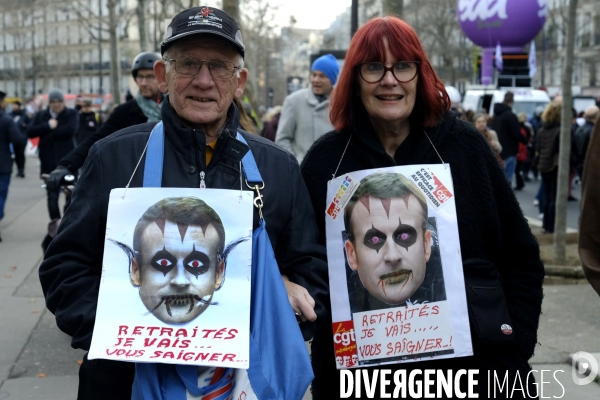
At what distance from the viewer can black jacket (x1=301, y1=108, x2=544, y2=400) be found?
9.68 ft

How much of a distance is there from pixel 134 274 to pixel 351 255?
2.80 feet

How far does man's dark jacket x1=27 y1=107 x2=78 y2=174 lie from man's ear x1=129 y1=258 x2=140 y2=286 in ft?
36.0

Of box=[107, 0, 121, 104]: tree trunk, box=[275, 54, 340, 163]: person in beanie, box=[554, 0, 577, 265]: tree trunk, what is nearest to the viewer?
box=[275, 54, 340, 163]: person in beanie

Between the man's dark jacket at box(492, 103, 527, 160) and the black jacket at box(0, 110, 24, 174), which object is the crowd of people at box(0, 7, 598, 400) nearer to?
the black jacket at box(0, 110, 24, 174)

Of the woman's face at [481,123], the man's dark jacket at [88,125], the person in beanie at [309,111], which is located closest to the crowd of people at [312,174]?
the person in beanie at [309,111]

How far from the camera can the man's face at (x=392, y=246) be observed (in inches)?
111

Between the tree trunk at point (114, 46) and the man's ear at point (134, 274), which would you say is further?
the tree trunk at point (114, 46)

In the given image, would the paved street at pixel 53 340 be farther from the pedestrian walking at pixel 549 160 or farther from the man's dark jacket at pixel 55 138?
the pedestrian walking at pixel 549 160

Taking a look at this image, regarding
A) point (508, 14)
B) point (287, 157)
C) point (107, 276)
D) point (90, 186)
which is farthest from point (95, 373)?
point (508, 14)

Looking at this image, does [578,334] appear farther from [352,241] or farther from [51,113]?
[51,113]

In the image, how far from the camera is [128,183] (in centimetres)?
239

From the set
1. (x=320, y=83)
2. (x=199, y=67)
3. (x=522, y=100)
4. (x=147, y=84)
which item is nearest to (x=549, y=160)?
(x=320, y=83)

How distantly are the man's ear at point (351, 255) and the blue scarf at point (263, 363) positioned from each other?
57 centimetres

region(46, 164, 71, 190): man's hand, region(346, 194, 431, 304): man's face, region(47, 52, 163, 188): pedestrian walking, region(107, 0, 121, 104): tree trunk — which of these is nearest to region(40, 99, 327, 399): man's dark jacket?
region(346, 194, 431, 304): man's face
